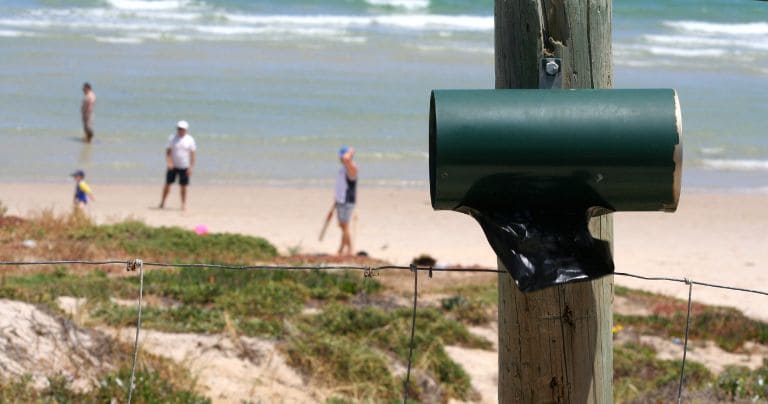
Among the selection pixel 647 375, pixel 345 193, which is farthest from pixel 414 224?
pixel 647 375

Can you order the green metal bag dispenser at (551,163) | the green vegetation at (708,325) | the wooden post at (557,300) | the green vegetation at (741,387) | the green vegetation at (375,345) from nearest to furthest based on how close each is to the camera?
1. the green metal bag dispenser at (551,163)
2. the wooden post at (557,300)
3. the green vegetation at (741,387)
4. the green vegetation at (375,345)
5. the green vegetation at (708,325)

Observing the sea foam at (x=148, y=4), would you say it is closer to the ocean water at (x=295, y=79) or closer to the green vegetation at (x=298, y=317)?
the ocean water at (x=295, y=79)

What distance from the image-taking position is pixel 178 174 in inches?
714

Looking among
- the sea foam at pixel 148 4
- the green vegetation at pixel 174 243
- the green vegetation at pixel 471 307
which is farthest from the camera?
the sea foam at pixel 148 4

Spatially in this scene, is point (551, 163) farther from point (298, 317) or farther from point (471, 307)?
point (471, 307)

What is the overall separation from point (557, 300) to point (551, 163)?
0.47m

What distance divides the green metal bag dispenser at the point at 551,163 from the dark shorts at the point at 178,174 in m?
15.6


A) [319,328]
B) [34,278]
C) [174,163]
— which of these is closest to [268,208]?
[174,163]

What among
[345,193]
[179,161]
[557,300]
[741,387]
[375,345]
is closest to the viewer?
[557,300]

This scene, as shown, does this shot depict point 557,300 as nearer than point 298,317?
Yes

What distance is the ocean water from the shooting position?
22.3m

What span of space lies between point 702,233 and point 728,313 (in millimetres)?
7702

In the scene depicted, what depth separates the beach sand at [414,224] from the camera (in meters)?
15.9

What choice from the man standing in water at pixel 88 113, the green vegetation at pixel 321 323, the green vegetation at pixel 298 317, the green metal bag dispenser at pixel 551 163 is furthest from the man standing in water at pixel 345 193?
the green metal bag dispenser at pixel 551 163
